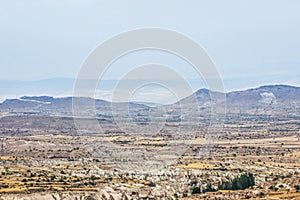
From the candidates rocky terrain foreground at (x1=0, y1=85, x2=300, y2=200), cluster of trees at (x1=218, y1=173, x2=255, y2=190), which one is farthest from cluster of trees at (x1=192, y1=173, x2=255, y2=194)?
rocky terrain foreground at (x1=0, y1=85, x2=300, y2=200)

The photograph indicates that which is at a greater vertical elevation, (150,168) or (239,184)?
(150,168)

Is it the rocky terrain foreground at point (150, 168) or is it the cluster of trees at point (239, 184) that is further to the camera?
the cluster of trees at point (239, 184)

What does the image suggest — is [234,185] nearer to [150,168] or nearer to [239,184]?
[239,184]

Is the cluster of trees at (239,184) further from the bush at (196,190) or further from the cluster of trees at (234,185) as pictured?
the bush at (196,190)

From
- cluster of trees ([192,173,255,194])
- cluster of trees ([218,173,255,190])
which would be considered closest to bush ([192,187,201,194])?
cluster of trees ([192,173,255,194])

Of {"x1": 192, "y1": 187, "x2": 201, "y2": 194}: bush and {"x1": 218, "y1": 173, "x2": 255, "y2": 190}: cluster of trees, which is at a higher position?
{"x1": 218, "y1": 173, "x2": 255, "y2": 190}: cluster of trees

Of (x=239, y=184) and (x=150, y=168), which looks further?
(x=150, y=168)

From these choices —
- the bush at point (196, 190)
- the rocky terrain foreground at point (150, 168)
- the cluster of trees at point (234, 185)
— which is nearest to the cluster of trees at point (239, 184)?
the cluster of trees at point (234, 185)

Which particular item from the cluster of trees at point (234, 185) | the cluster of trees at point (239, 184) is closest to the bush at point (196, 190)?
the cluster of trees at point (234, 185)

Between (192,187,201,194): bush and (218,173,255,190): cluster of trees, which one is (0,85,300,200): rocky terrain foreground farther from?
(218,173,255,190): cluster of trees

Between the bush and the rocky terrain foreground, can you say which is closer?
the rocky terrain foreground

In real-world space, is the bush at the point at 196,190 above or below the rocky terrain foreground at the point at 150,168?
below

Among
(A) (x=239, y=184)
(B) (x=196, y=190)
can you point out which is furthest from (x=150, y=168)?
(A) (x=239, y=184)
